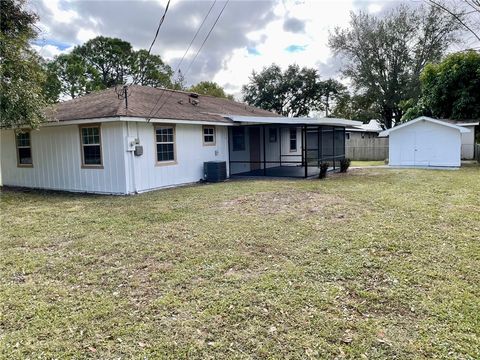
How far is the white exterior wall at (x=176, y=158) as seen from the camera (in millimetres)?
11031

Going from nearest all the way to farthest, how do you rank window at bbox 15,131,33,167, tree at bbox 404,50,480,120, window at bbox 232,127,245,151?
window at bbox 15,131,33,167
window at bbox 232,127,245,151
tree at bbox 404,50,480,120

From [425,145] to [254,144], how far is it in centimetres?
878

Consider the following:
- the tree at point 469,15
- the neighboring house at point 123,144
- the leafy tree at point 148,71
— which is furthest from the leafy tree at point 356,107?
the tree at point 469,15

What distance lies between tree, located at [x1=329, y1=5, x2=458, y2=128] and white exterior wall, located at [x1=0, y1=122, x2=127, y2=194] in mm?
28844

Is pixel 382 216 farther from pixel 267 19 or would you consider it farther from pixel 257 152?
pixel 257 152

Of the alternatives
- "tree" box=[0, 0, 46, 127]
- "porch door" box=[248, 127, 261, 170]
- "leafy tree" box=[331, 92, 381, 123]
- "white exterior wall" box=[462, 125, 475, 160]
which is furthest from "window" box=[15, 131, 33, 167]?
"leafy tree" box=[331, 92, 381, 123]

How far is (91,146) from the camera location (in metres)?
11.4

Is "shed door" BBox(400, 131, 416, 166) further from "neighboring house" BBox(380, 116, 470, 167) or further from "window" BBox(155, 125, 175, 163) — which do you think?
"window" BBox(155, 125, 175, 163)

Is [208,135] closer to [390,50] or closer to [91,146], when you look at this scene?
[91,146]

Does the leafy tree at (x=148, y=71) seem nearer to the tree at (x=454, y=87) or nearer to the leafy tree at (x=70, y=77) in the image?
the leafy tree at (x=70, y=77)

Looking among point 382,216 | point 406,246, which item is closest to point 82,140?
point 382,216

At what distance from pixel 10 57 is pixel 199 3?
17.9 feet

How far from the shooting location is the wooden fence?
26000 mm

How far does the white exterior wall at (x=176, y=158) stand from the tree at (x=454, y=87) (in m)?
15.5
